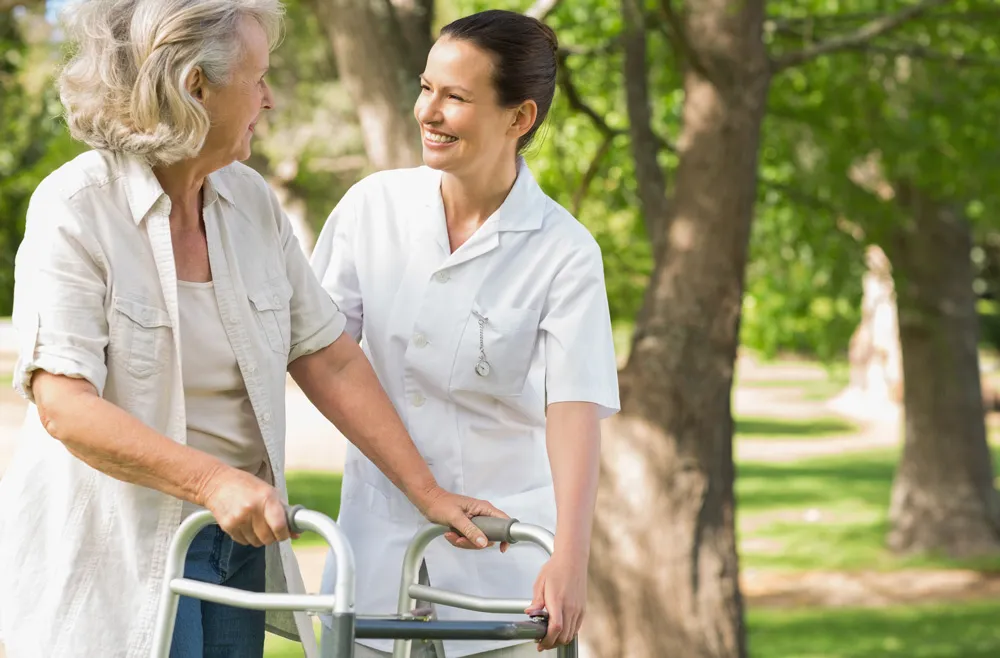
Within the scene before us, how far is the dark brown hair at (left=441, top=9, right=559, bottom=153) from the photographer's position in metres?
2.66

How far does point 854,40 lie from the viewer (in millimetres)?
7297

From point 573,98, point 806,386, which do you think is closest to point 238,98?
point 573,98

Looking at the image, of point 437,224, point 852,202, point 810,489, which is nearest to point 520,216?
point 437,224

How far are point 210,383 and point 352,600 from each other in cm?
A: 50

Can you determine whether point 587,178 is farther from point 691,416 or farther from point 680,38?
point 691,416

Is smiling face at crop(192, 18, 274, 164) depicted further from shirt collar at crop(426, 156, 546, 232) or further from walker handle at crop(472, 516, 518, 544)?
walker handle at crop(472, 516, 518, 544)

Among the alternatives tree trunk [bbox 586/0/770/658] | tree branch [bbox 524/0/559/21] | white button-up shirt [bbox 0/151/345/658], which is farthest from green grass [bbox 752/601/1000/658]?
white button-up shirt [bbox 0/151/345/658]

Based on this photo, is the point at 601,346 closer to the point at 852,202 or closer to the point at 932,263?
the point at 852,202

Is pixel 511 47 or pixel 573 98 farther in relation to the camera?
pixel 573 98

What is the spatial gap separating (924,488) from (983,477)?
0.49m

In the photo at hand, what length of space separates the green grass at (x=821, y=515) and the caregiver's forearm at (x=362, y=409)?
10.1 meters

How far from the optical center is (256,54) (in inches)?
90.9

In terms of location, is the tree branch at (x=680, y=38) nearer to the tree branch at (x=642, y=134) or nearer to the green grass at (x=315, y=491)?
the tree branch at (x=642, y=134)

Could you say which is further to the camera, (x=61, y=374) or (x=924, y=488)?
(x=924, y=488)
